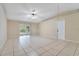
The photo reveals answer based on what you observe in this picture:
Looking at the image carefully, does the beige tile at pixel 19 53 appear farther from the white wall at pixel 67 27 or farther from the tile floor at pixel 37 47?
the white wall at pixel 67 27

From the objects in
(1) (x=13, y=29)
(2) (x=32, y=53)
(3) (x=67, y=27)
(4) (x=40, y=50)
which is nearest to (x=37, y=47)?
(4) (x=40, y=50)

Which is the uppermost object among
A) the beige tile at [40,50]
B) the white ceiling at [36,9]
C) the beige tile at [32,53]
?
the white ceiling at [36,9]

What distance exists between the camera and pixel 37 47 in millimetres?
2432

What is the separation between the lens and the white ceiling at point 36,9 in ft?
7.45

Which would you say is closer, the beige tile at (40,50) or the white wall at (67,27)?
the beige tile at (40,50)

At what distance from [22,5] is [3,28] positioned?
67 cm

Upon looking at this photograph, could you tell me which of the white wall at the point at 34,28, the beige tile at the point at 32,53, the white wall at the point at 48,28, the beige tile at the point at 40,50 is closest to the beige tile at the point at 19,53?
the beige tile at the point at 32,53

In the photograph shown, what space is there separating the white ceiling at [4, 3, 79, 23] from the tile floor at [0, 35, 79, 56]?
1.57 ft

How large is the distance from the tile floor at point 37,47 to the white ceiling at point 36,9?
479 millimetres

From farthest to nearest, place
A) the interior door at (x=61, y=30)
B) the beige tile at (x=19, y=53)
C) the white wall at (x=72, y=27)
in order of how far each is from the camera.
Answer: the interior door at (x=61, y=30)
the white wall at (x=72, y=27)
the beige tile at (x=19, y=53)

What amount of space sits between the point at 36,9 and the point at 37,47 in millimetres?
838

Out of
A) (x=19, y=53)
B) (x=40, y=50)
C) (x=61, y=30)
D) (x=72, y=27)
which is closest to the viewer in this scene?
(x=19, y=53)

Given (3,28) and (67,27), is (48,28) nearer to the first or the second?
(67,27)

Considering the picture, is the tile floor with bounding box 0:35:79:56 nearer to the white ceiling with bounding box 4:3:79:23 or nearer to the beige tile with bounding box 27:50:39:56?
the beige tile with bounding box 27:50:39:56
